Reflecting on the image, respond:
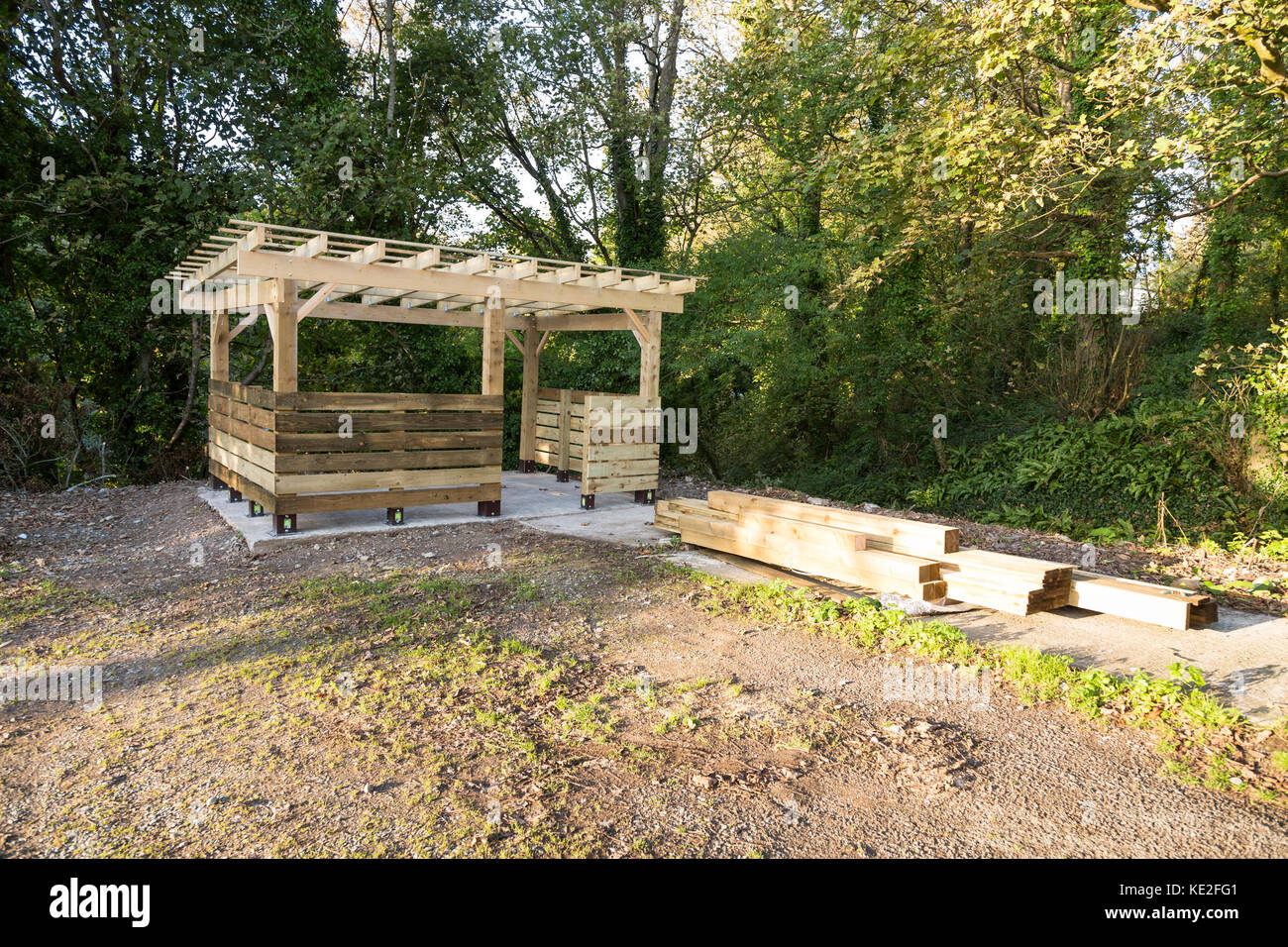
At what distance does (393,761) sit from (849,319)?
11978 mm

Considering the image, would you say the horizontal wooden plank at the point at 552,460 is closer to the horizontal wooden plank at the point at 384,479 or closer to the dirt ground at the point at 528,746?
the horizontal wooden plank at the point at 384,479

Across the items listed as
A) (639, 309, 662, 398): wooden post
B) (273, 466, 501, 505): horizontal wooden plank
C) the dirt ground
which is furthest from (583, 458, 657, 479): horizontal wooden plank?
the dirt ground

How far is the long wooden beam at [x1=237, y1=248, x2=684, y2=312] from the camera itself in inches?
294

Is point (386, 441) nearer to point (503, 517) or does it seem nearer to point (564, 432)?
point (503, 517)

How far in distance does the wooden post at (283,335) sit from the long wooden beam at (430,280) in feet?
0.82

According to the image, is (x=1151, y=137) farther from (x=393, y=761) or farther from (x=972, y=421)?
(x=393, y=761)

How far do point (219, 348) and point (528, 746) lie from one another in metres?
9.29

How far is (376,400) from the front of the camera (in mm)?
8234

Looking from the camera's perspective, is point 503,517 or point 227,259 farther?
point 503,517

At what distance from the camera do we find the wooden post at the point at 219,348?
10633mm

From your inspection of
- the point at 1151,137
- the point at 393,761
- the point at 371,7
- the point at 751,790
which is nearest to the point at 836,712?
the point at 751,790

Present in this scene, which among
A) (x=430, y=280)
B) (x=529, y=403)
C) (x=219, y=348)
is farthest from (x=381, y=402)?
(x=529, y=403)

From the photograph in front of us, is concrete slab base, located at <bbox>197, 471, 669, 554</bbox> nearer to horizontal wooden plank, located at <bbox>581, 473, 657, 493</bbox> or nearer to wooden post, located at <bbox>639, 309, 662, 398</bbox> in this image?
horizontal wooden plank, located at <bbox>581, 473, 657, 493</bbox>

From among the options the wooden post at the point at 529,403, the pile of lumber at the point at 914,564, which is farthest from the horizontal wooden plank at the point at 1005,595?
the wooden post at the point at 529,403
